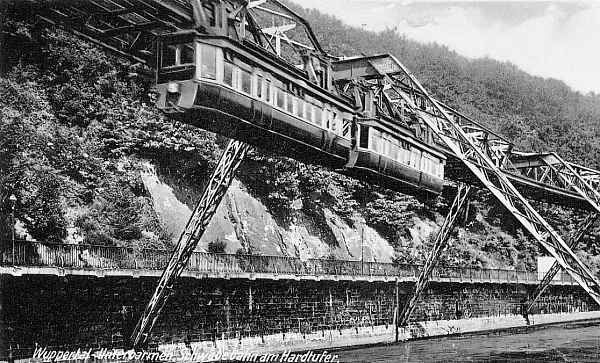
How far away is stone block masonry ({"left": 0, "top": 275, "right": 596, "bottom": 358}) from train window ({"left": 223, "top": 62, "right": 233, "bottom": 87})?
32.1 feet

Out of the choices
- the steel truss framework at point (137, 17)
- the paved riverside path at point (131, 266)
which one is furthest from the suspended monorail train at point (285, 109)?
the paved riverside path at point (131, 266)

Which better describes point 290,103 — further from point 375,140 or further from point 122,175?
point 122,175

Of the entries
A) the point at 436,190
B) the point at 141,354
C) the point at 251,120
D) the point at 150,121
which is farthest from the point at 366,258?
the point at 251,120

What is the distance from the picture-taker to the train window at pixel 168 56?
1589 centimetres

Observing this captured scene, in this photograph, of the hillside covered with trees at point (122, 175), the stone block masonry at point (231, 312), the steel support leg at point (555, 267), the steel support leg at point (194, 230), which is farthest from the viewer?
the steel support leg at point (555, 267)

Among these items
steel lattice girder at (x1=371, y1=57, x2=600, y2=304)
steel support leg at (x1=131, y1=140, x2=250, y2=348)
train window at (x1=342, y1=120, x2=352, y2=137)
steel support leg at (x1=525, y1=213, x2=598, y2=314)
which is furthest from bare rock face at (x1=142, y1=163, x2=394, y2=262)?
train window at (x1=342, y1=120, x2=352, y2=137)

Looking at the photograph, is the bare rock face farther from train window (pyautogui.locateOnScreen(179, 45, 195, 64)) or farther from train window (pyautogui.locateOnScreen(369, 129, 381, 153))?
train window (pyautogui.locateOnScreen(179, 45, 195, 64))

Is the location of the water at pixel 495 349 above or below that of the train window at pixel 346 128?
below

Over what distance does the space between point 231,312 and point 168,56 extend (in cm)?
1615

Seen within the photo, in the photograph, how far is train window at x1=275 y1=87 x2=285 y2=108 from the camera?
18.0 meters

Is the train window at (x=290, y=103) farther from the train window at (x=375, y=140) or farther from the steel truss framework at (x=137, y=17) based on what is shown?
the train window at (x=375, y=140)

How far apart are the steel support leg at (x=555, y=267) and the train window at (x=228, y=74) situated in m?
36.0

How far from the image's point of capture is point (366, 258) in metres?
52.1

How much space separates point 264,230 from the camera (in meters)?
46.0
